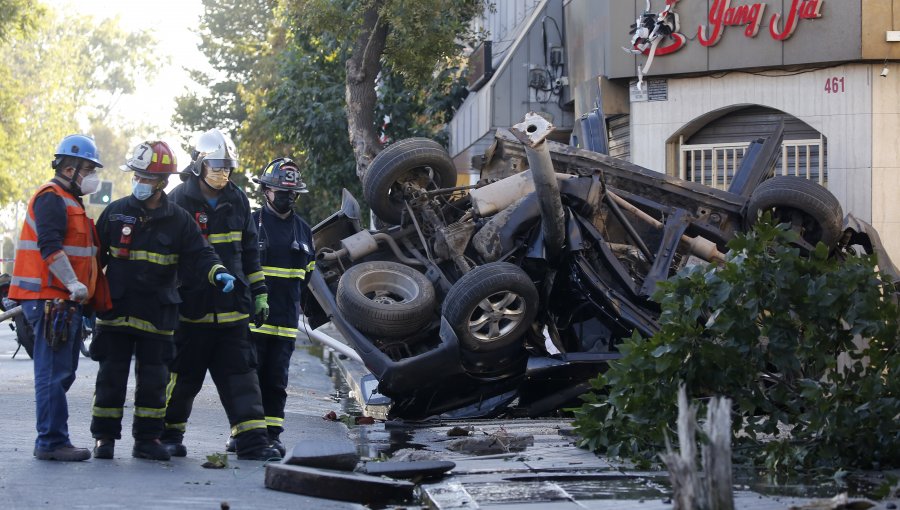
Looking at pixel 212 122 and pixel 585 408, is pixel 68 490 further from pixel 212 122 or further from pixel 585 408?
pixel 212 122

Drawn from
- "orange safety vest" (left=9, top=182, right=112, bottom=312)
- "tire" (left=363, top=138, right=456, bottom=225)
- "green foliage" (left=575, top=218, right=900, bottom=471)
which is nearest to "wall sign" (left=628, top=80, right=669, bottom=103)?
"tire" (left=363, top=138, right=456, bottom=225)

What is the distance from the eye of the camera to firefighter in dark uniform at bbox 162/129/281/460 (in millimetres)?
8117

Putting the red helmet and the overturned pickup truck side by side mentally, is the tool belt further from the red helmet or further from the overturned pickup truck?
the overturned pickup truck

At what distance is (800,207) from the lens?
11.1 m

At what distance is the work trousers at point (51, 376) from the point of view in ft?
24.5

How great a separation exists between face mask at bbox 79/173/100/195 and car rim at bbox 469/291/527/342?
3179 mm

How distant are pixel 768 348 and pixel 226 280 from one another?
3.03 m

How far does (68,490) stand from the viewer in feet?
21.1

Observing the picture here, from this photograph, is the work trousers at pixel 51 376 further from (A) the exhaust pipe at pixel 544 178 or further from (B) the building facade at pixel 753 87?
(B) the building facade at pixel 753 87

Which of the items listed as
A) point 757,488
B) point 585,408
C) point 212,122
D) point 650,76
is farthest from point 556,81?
point 212,122

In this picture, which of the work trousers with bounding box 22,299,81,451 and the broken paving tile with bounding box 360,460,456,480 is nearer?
the broken paving tile with bounding box 360,460,456,480

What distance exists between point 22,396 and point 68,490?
19.7 feet

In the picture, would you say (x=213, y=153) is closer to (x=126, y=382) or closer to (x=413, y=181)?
(x=126, y=382)

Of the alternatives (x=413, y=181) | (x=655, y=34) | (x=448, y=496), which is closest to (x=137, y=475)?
(x=448, y=496)
